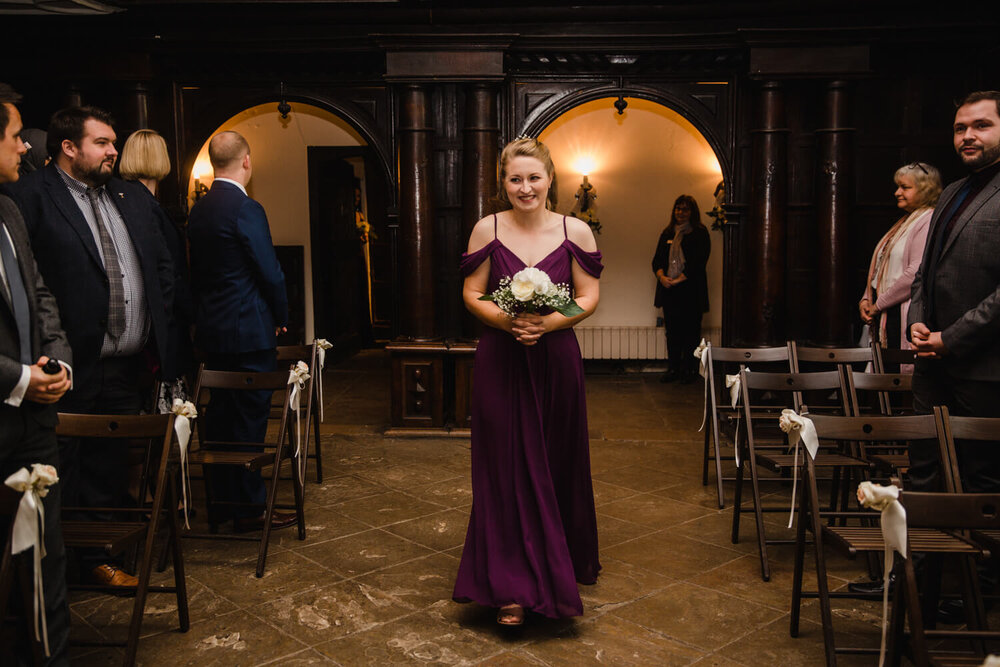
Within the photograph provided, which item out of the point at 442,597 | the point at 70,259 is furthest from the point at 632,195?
the point at 70,259

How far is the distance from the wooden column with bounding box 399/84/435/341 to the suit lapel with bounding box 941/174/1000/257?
4.32m

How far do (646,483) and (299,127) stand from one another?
698cm

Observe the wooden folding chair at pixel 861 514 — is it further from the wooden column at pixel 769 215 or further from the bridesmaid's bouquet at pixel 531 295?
the wooden column at pixel 769 215

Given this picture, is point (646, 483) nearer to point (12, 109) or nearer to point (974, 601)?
point (974, 601)

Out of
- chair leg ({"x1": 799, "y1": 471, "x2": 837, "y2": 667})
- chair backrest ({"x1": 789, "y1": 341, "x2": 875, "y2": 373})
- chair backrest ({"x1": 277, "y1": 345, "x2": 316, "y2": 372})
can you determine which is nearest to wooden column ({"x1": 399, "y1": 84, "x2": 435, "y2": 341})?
chair backrest ({"x1": 277, "y1": 345, "x2": 316, "y2": 372})

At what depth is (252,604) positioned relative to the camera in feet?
12.6

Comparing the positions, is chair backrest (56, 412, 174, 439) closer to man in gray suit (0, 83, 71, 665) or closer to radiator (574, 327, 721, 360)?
man in gray suit (0, 83, 71, 665)

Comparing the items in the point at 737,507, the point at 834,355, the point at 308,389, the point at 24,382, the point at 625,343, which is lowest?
the point at 737,507

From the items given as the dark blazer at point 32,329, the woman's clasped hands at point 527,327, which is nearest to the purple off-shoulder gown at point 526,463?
the woman's clasped hands at point 527,327

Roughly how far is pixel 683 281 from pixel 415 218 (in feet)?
12.5

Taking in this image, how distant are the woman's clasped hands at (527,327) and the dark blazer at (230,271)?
5.86 ft

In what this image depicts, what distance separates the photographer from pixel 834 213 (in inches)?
274

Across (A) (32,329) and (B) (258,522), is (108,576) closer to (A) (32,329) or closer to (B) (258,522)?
(B) (258,522)

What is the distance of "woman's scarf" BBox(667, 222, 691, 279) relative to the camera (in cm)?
977
